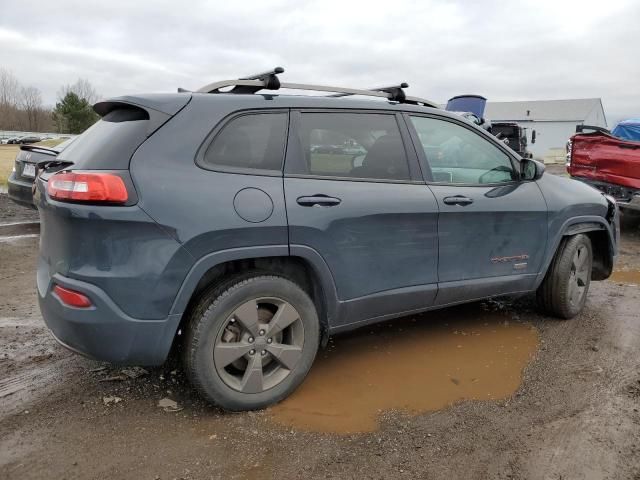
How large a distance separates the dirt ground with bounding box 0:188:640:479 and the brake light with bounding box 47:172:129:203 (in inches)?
48.9

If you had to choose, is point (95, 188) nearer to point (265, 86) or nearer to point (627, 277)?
point (265, 86)

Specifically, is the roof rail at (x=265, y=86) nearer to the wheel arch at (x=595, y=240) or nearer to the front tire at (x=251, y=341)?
the front tire at (x=251, y=341)

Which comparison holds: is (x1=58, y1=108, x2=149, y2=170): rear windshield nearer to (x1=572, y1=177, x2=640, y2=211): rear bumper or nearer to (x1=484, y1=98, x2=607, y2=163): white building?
(x1=572, y1=177, x2=640, y2=211): rear bumper

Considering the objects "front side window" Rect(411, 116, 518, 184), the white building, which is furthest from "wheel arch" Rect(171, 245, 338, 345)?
the white building

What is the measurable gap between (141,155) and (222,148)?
1.40 ft

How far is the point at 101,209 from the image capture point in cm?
250

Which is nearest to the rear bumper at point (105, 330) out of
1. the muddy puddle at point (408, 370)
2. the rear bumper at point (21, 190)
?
the muddy puddle at point (408, 370)

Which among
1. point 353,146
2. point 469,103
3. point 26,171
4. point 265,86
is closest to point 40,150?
point 26,171

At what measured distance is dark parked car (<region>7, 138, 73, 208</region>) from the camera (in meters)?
7.04

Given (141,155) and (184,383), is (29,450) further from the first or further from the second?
(141,155)

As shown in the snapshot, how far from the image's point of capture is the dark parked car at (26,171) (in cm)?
704

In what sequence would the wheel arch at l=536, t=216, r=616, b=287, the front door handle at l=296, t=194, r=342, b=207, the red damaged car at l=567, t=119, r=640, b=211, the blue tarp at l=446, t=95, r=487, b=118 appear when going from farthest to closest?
the blue tarp at l=446, t=95, r=487, b=118 → the red damaged car at l=567, t=119, r=640, b=211 → the wheel arch at l=536, t=216, r=616, b=287 → the front door handle at l=296, t=194, r=342, b=207

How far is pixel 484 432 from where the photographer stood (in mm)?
2809

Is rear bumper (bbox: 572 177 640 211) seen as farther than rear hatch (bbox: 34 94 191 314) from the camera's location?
Yes
